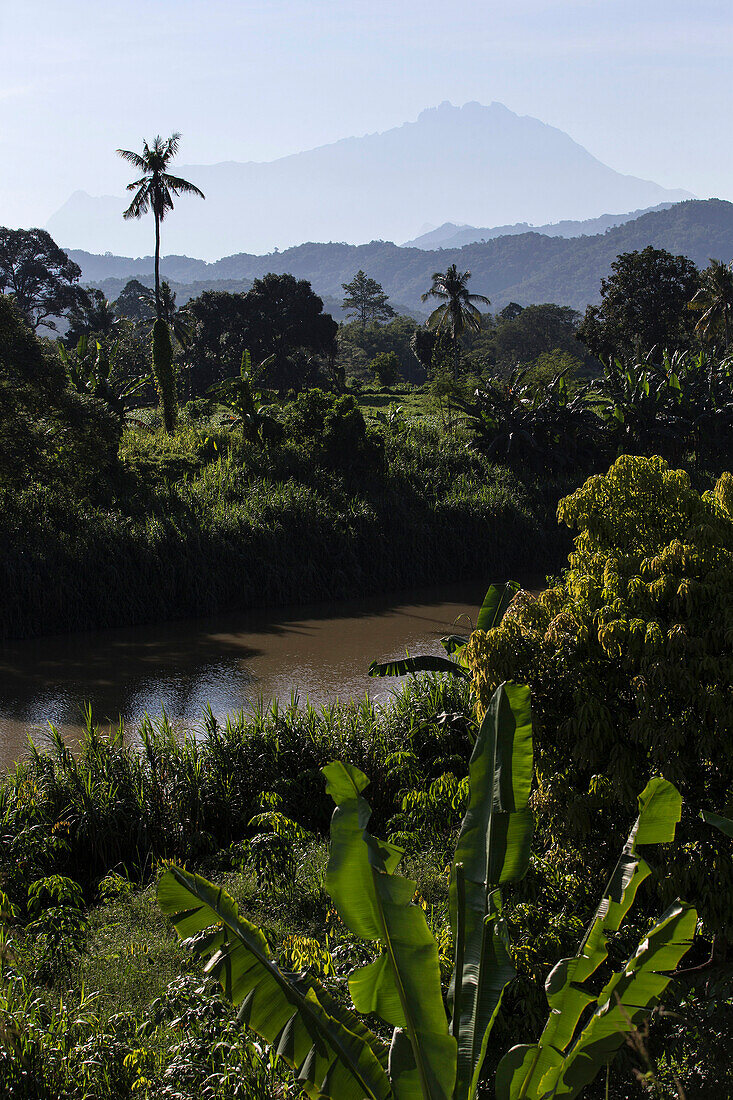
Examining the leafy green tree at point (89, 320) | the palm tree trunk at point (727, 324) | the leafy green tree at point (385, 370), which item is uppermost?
the leafy green tree at point (89, 320)

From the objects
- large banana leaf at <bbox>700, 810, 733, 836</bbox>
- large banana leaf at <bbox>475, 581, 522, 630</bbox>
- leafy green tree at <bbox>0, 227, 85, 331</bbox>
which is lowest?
large banana leaf at <bbox>700, 810, 733, 836</bbox>

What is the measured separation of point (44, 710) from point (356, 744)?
5.62 m

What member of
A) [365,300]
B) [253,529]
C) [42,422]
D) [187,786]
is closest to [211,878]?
[187,786]

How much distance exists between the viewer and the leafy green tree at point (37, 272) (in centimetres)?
5716

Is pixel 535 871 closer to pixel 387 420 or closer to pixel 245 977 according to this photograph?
pixel 245 977

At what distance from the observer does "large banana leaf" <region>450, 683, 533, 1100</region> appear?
124 inches

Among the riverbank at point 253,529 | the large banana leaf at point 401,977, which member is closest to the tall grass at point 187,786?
the large banana leaf at point 401,977

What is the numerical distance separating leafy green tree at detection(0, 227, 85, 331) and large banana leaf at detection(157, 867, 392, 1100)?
59348mm

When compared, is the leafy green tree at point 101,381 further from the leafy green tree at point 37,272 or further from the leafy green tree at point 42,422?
the leafy green tree at point 37,272

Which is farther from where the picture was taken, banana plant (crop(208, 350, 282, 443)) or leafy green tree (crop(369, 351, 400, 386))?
leafy green tree (crop(369, 351, 400, 386))

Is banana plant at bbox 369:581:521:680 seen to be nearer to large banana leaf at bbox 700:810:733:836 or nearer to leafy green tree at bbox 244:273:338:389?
large banana leaf at bbox 700:810:733:836

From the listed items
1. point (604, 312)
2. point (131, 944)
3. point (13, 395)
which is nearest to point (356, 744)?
point (131, 944)

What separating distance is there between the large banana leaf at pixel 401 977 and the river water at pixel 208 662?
744cm

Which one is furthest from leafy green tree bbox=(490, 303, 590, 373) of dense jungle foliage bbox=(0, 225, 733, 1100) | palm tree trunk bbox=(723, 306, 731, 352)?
dense jungle foliage bbox=(0, 225, 733, 1100)
